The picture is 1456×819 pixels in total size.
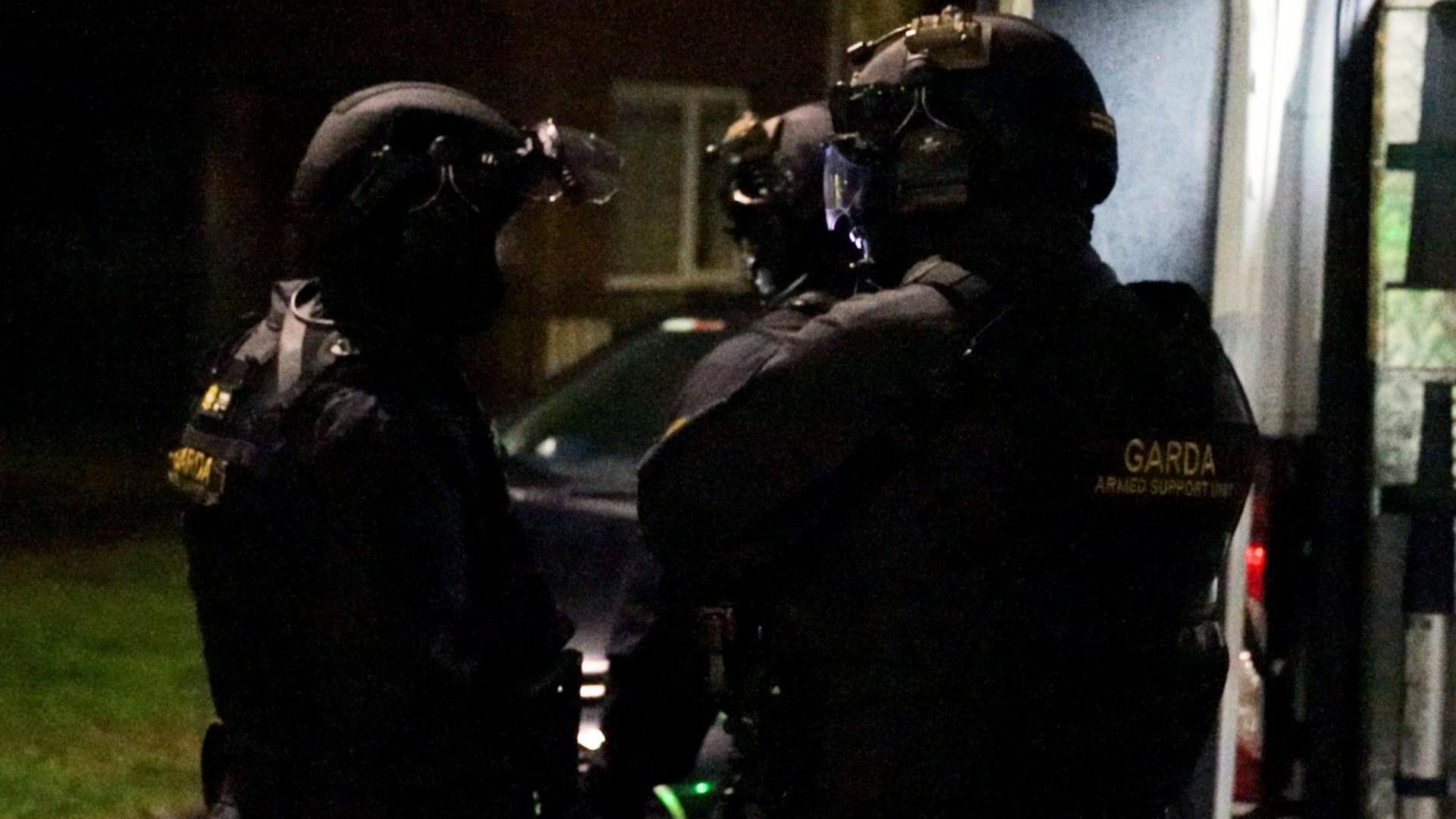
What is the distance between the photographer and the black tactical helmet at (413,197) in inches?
113

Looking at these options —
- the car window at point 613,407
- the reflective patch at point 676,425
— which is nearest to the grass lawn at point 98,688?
the car window at point 613,407

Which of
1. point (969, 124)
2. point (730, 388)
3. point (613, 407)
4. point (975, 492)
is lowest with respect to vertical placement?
point (613, 407)

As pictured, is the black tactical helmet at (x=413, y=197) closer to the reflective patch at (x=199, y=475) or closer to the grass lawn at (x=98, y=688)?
the reflective patch at (x=199, y=475)

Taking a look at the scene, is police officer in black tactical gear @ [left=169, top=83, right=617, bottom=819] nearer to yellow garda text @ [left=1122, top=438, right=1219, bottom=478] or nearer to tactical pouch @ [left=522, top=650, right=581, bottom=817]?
tactical pouch @ [left=522, top=650, right=581, bottom=817]

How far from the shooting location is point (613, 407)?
6270 millimetres

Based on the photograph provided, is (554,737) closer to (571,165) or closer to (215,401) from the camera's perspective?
(215,401)

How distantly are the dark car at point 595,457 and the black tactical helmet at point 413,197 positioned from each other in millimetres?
1368

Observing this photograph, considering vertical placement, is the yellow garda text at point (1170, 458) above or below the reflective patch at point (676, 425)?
below

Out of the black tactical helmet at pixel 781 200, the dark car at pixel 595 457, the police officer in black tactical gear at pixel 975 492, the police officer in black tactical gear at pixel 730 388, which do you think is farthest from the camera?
the dark car at pixel 595 457

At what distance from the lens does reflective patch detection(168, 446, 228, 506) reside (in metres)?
2.79

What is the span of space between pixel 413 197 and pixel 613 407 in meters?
3.39

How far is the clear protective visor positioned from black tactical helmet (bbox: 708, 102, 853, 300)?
1.71 feet

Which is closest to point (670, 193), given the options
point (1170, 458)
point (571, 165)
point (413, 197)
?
point (571, 165)

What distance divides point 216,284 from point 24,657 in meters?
7.82
